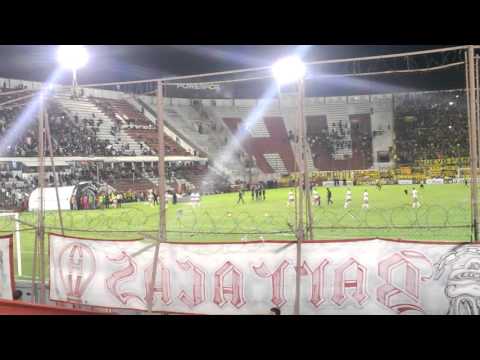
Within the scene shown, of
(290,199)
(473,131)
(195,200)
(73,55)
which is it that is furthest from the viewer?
(73,55)

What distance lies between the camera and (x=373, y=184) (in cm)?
3816

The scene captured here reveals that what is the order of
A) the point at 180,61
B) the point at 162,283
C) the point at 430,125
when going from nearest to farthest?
the point at 162,283
the point at 180,61
the point at 430,125

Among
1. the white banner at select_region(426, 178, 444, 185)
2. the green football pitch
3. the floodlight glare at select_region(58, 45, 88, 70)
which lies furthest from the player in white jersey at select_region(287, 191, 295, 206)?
the white banner at select_region(426, 178, 444, 185)

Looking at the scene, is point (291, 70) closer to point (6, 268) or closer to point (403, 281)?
point (403, 281)

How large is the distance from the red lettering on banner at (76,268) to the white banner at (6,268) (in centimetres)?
97

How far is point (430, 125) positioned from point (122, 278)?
36503 millimetres

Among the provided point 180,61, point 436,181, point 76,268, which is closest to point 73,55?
point 180,61

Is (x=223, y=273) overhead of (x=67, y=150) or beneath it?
beneath

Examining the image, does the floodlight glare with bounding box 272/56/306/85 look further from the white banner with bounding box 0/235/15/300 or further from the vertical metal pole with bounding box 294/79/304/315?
the white banner with bounding box 0/235/15/300

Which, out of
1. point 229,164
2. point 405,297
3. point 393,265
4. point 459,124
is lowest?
point 405,297

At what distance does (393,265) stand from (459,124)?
34.4 metres

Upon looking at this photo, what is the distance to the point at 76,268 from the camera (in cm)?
751

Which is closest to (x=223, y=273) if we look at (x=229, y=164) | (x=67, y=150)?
(x=67, y=150)

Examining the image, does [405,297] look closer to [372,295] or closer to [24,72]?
[372,295]
